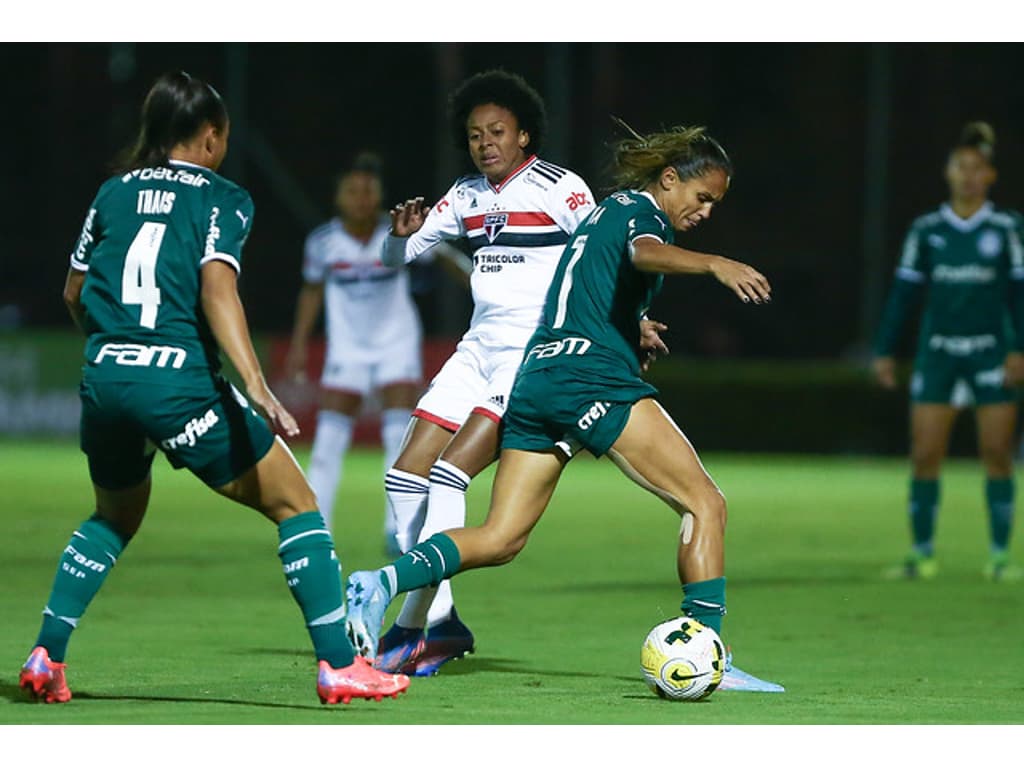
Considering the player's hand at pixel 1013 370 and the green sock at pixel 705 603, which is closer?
the green sock at pixel 705 603

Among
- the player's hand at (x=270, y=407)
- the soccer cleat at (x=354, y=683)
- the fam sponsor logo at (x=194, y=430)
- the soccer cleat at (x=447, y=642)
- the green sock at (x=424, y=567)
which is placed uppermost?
the player's hand at (x=270, y=407)

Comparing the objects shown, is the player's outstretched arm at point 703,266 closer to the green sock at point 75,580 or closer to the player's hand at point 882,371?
the green sock at point 75,580

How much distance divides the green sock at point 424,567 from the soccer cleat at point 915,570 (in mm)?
5341

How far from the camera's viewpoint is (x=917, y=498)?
11820 mm

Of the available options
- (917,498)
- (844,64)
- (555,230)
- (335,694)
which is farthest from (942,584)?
(844,64)

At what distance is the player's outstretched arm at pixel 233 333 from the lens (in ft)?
20.2

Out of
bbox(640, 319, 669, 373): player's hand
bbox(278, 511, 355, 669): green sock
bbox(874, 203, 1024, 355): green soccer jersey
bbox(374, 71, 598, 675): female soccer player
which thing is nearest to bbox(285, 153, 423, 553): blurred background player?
bbox(874, 203, 1024, 355): green soccer jersey

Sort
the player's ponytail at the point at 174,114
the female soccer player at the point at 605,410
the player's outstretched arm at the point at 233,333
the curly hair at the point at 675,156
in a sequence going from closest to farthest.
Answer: the player's outstretched arm at the point at 233,333
the player's ponytail at the point at 174,114
the female soccer player at the point at 605,410
the curly hair at the point at 675,156

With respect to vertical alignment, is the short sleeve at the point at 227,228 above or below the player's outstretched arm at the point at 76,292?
above

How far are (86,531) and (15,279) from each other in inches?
967

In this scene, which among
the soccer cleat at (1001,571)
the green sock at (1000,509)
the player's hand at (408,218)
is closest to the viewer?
the player's hand at (408,218)

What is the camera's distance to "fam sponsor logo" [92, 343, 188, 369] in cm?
629

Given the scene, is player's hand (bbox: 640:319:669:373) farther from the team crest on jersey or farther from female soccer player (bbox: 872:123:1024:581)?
the team crest on jersey

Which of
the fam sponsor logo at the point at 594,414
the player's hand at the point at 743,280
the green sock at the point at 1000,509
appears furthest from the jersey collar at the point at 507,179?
the green sock at the point at 1000,509
